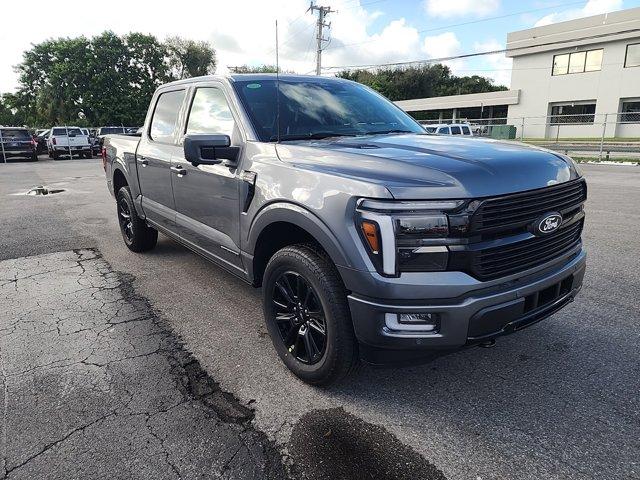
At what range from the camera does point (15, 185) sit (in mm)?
14117

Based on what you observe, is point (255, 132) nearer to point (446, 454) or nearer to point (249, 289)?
point (249, 289)

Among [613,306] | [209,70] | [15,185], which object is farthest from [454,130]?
[209,70]

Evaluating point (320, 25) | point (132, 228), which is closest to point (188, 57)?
point (320, 25)

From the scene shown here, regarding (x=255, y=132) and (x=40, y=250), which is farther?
(x=40, y=250)

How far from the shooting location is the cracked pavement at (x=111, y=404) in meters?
2.33

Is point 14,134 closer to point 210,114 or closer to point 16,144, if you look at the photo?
point 16,144

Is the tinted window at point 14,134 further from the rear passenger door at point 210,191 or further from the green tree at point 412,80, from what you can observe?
the green tree at point 412,80

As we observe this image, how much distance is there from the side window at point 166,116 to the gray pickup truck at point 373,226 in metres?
0.81

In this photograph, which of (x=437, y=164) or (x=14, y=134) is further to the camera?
(x=14, y=134)

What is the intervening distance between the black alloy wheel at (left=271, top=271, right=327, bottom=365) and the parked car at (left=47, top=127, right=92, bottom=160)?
27304mm

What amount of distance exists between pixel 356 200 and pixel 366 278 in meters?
0.39

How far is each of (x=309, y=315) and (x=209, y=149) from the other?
129cm

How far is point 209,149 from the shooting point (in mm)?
3188

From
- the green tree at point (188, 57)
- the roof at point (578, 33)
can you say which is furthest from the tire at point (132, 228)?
the green tree at point (188, 57)
